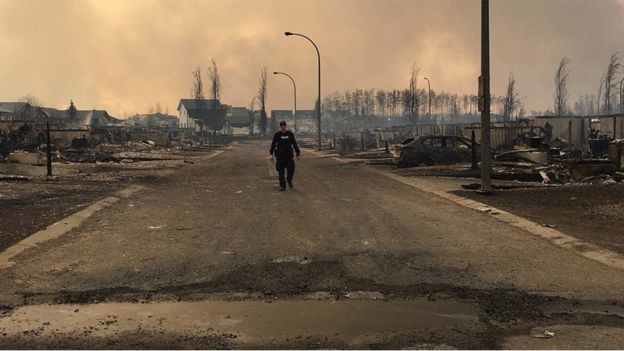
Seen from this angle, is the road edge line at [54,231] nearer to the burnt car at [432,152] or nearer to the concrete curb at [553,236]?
the concrete curb at [553,236]

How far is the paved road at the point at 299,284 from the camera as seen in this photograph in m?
4.54

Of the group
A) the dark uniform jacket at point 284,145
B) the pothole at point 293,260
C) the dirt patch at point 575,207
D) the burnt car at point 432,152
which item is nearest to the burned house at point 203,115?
the burnt car at point 432,152

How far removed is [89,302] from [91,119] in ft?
418

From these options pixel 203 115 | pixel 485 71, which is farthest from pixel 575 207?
pixel 203 115

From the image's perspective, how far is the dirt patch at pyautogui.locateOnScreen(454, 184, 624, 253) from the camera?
8.71 m

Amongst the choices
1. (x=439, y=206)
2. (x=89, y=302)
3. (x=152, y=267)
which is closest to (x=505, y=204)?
(x=439, y=206)

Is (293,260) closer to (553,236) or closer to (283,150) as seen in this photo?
(553,236)

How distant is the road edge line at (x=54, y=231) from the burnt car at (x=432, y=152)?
14.6 meters

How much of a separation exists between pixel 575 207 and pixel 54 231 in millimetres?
9260

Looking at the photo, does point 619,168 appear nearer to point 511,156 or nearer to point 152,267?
point 511,156

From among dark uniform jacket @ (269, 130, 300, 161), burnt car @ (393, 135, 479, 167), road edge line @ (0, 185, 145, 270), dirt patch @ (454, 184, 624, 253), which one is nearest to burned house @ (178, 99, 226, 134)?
burnt car @ (393, 135, 479, 167)

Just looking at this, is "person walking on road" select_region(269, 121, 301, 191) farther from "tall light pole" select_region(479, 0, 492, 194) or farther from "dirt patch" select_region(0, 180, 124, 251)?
"tall light pole" select_region(479, 0, 492, 194)

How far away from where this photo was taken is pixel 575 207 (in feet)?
38.0

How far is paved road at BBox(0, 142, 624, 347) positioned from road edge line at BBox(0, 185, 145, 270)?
168mm
